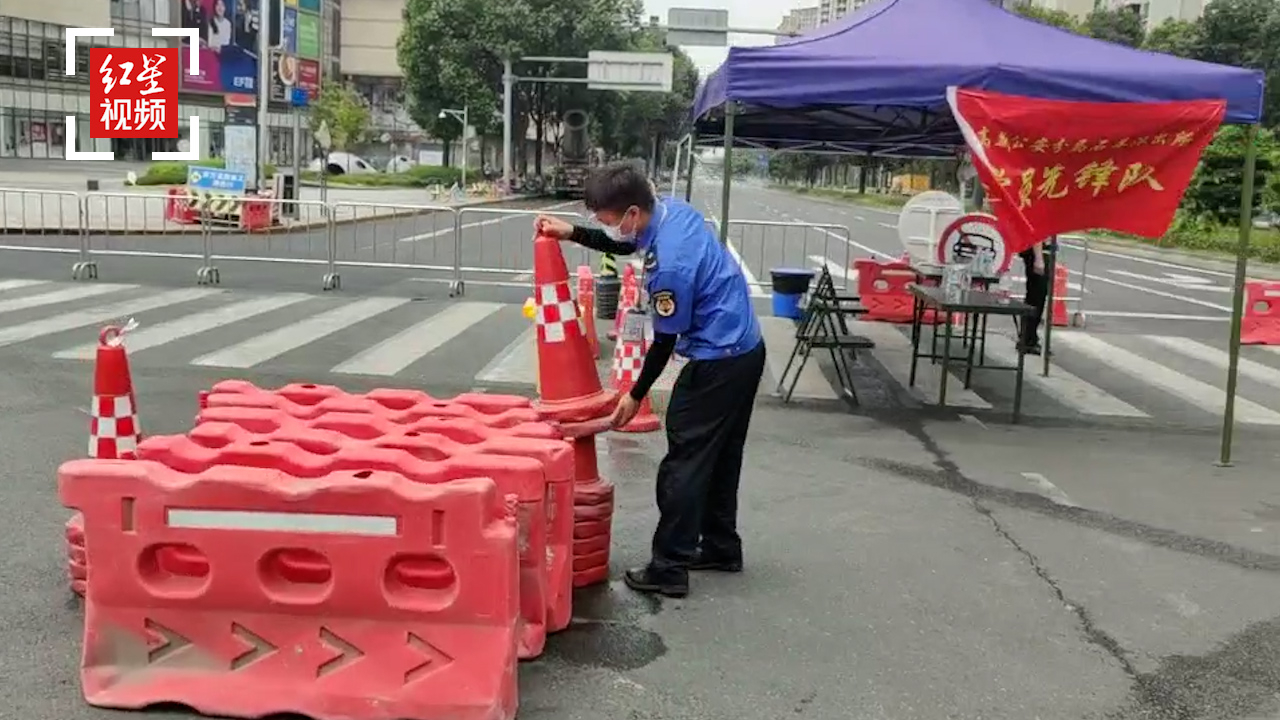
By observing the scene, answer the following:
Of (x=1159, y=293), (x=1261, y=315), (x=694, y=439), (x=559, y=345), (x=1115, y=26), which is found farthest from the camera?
(x=1115, y=26)

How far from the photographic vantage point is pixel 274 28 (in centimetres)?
3073

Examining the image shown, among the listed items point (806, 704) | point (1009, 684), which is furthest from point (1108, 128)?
point (806, 704)

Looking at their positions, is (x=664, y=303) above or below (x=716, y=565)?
above

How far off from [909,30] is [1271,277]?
21766mm

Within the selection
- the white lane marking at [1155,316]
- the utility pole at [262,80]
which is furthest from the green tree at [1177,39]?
the utility pole at [262,80]

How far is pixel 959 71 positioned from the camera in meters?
8.00

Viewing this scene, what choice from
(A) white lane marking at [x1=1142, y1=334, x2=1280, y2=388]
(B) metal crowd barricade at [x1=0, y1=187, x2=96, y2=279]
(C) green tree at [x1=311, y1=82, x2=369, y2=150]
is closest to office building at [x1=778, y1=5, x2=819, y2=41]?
(C) green tree at [x1=311, y1=82, x2=369, y2=150]

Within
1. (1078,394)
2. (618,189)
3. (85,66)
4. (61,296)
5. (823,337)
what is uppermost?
(85,66)

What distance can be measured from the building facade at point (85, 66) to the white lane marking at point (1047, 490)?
51.2 m

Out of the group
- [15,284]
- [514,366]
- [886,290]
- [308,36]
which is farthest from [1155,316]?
[308,36]

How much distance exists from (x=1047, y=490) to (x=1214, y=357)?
6.87m

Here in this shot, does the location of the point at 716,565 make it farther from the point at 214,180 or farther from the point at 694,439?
the point at 214,180

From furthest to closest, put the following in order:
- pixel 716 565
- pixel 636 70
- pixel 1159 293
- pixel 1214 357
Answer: pixel 636 70
pixel 1159 293
pixel 1214 357
pixel 716 565

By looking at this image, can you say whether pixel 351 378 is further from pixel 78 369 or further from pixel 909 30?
pixel 909 30
